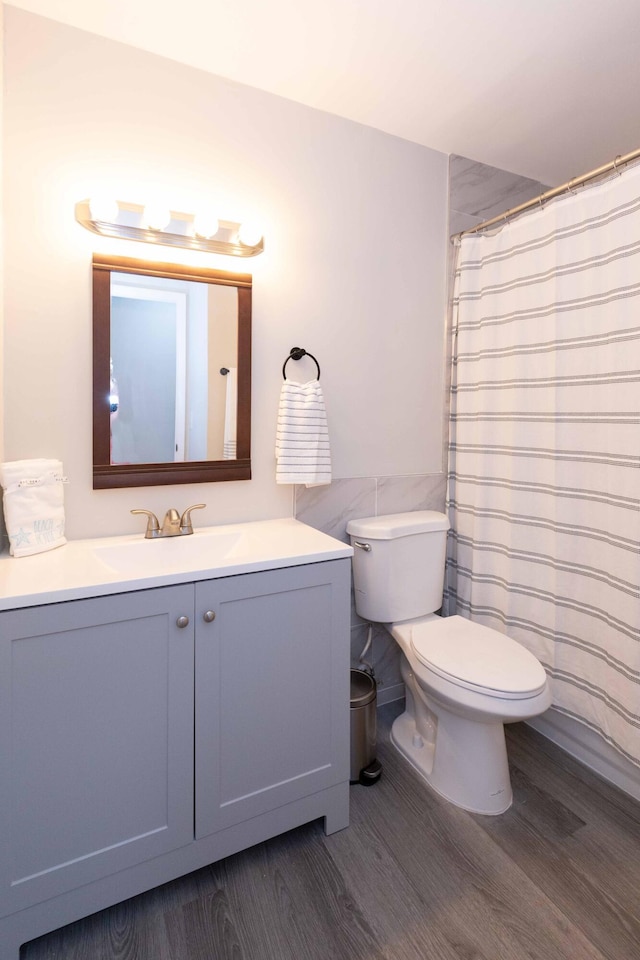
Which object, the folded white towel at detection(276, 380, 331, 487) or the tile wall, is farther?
the tile wall

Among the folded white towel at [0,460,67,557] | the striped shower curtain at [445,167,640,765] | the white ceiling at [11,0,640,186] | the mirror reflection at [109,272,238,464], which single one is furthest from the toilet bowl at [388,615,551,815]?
the white ceiling at [11,0,640,186]

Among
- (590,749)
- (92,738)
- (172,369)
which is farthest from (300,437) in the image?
(590,749)

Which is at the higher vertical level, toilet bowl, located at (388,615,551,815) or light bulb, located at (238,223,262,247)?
light bulb, located at (238,223,262,247)

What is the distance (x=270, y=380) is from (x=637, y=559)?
52.5 inches

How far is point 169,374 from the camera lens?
5.23 feet

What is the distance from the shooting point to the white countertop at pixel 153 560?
1.10 meters

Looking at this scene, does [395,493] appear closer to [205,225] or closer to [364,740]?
[364,740]

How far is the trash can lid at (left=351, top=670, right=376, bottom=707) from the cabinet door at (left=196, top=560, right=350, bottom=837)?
Answer: 0.22 m

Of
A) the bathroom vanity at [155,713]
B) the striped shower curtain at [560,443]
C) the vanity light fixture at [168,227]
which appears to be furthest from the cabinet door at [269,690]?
the vanity light fixture at [168,227]

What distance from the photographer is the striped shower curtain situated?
59.1 inches

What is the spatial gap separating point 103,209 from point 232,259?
42cm

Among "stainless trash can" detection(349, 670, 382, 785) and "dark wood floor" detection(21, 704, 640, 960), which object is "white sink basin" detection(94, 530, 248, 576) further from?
"dark wood floor" detection(21, 704, 640, 960)

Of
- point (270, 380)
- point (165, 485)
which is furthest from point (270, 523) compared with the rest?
point (270, 380)

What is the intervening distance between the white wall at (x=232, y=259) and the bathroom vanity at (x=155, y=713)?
1.34 feet
